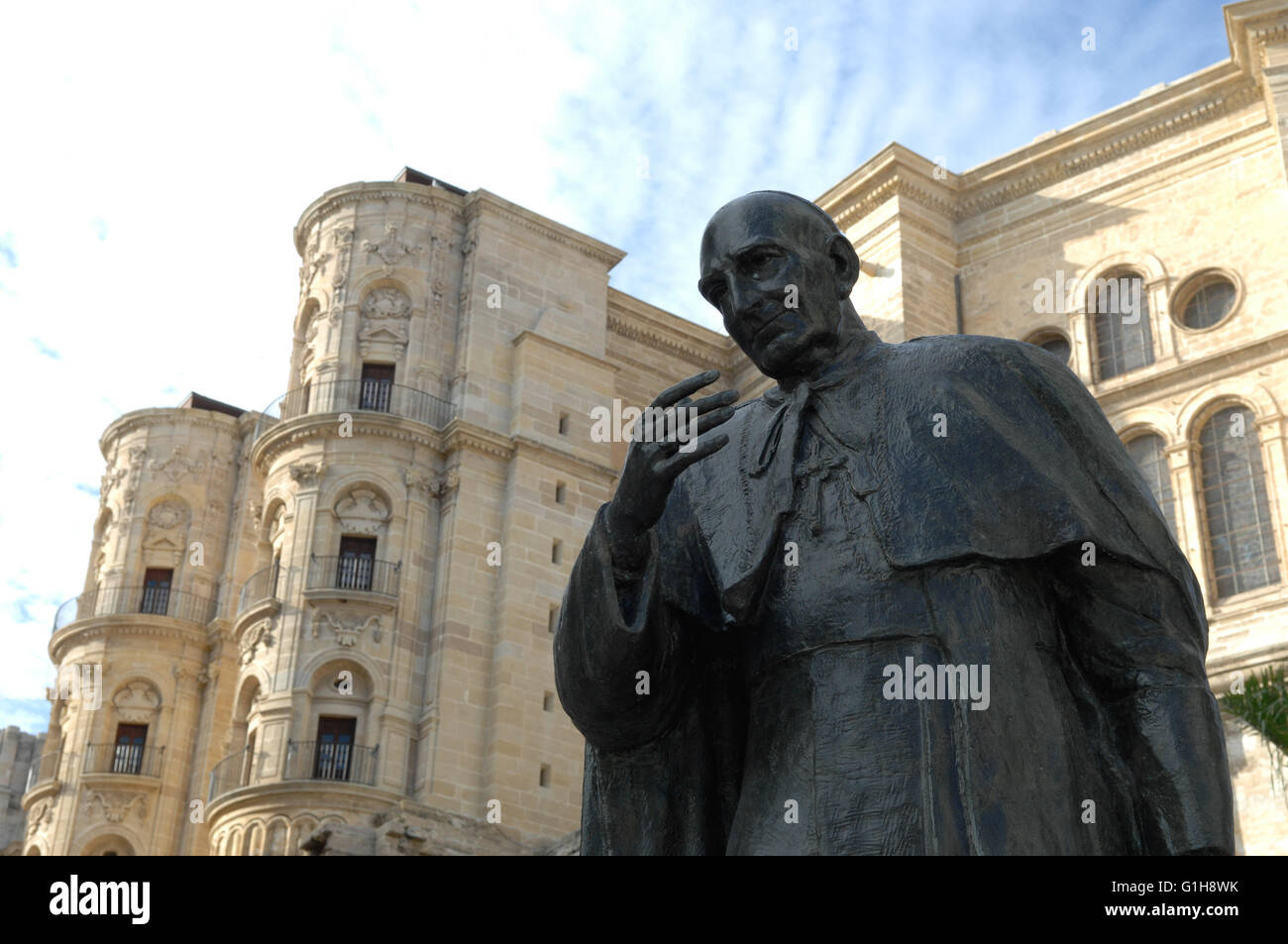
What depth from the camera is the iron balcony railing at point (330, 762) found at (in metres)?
22.4

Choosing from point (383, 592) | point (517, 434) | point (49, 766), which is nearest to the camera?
point (383, 592)

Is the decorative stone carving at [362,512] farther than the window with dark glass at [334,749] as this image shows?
Yes

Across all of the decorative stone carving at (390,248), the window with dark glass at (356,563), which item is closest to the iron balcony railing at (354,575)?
the window with dark glass at (356,563)

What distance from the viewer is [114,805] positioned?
2903 cm

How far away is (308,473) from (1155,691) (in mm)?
23355

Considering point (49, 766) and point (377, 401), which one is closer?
point (377, 401)

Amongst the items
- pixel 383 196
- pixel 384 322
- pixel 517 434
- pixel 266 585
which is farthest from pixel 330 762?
pixel 383 196

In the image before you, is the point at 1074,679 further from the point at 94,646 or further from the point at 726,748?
the point at 94,646

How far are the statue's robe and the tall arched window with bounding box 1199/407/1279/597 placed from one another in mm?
18334

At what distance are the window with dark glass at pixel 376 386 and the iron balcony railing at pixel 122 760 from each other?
29.3ft

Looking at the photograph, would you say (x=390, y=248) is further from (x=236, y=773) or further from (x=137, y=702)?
(x=137, y=702)

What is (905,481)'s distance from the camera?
2.33 m

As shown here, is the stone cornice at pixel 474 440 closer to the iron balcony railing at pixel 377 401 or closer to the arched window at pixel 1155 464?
the iron balcony railing at pixel 377 401
